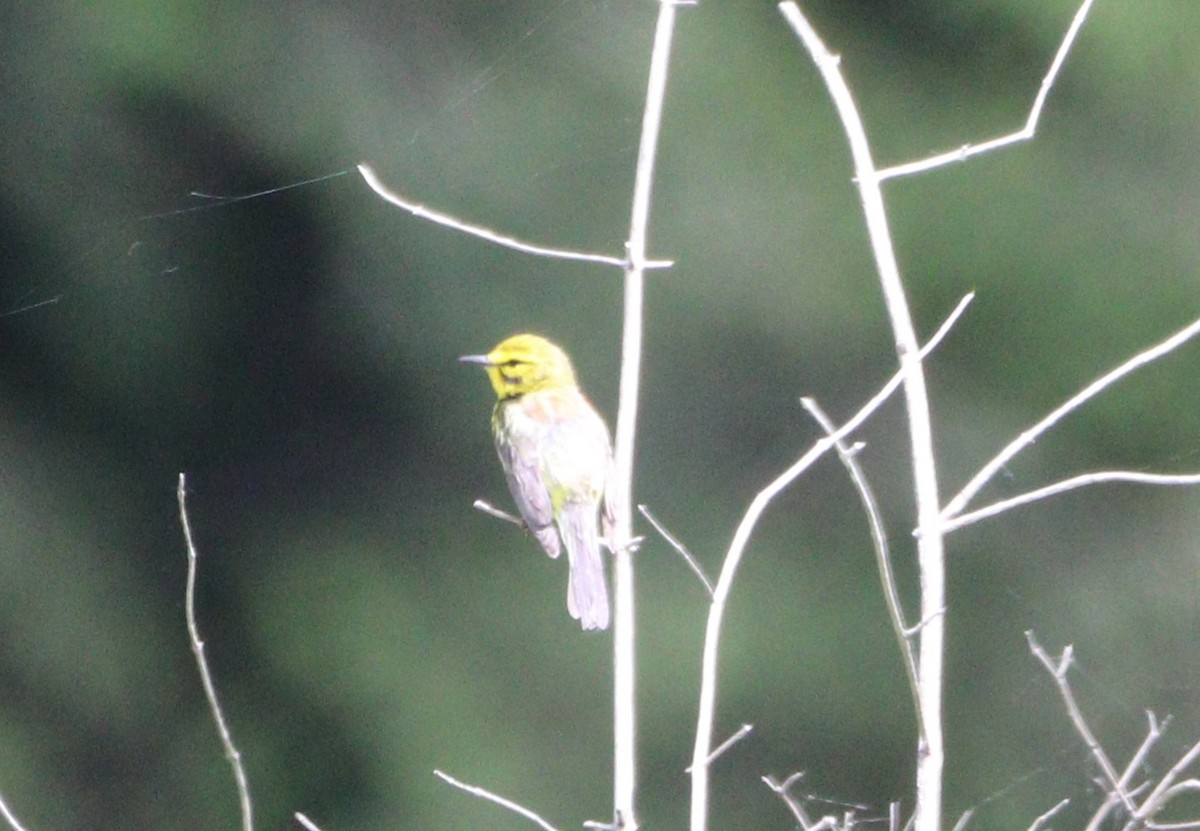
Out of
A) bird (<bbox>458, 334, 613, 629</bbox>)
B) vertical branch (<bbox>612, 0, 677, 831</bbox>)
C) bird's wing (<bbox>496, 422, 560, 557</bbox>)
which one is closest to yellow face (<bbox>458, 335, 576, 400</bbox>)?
→ bird (<bbox>458, 334, 613, 629</bbox>)

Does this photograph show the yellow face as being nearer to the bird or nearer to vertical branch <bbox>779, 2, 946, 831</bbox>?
the bird

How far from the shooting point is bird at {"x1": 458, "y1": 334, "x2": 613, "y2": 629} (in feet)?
12.0

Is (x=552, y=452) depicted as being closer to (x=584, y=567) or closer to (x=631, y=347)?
(x=584, y=567)

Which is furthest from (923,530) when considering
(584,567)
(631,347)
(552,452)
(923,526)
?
(552,452)

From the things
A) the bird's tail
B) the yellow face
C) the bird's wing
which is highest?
the yellow face

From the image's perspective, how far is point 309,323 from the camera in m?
6.00

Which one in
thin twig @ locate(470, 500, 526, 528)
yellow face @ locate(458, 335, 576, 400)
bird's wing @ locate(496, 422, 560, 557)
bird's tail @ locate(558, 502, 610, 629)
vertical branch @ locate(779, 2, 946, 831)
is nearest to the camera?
vertical branch @ locate(779, 2, 946, 831)

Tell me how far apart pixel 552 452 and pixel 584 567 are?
0.94ft

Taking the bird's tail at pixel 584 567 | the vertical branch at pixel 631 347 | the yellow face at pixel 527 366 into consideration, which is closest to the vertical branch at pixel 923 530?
the vertical branch at pixel 631 347

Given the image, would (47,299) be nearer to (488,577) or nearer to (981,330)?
(488,577)

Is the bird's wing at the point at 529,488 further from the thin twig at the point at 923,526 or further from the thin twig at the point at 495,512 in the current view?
the thin twig at the point at 923,526

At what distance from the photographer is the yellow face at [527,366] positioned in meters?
3.81

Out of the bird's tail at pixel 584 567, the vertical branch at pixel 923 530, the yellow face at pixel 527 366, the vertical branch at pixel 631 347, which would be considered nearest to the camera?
the vertical branch at pixel 923 530

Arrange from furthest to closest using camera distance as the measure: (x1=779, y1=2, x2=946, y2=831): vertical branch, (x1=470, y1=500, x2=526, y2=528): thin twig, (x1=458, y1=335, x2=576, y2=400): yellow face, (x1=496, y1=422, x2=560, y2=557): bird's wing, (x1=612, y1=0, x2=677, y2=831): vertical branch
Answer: (x1=458, y1=335, x2=576, y2=400): yellow face
(x1=496, y1=422, x2=560, y2=557): bird's wing
(x1=470, y1=500, x2=526, y2=528): thin twig
(x1=612, y1=0, x2=677, y2=831): vertical branch
(x1=779, y1=2, x2=946, y2=831): vertical branch
